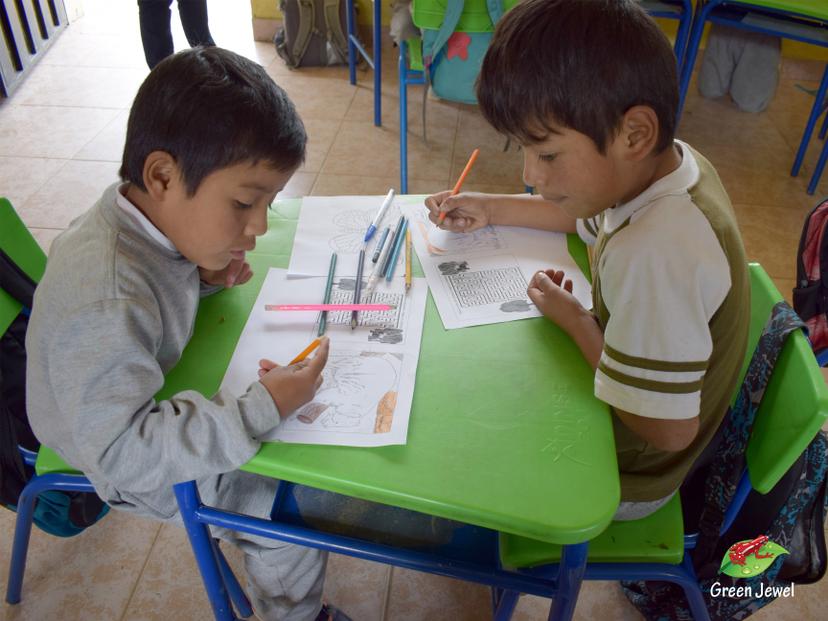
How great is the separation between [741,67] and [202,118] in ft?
11.0

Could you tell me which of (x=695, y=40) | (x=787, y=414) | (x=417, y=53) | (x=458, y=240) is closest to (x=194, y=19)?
(x=417, y=53)

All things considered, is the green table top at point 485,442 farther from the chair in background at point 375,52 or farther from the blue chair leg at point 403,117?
the chair in background at point 375,52

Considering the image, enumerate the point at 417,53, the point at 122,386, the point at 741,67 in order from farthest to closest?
the point at 741,67, the point at 417,53, the point at 122,386

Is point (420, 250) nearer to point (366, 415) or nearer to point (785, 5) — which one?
point (366, 415)

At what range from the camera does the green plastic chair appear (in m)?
0.84

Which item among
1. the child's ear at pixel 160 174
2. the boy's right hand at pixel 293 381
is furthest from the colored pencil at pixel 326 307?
the child's ear at pixel 160 174

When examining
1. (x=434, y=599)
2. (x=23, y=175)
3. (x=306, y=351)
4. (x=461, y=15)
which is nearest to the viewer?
(x=306, y=351)

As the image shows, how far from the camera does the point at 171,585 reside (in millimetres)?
1426

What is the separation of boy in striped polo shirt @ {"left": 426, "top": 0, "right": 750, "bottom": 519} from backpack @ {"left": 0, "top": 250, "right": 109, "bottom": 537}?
2.67 feet

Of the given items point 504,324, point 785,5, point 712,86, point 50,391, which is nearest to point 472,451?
point 504,324

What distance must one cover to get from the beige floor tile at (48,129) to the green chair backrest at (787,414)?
9.57ft

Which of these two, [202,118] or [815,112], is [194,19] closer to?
[202,118]

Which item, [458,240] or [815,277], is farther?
[815,277]

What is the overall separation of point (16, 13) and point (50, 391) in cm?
339
